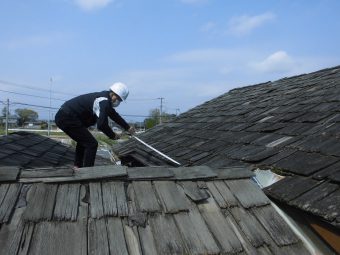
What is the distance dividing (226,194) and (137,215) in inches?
34.7

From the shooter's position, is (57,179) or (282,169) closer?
(57,179)

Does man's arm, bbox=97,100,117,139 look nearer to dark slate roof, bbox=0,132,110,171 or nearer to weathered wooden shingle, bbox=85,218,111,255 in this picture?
dark slate roof, bbox=0,132,110,171

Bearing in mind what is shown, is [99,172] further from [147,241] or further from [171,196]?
[147,241]

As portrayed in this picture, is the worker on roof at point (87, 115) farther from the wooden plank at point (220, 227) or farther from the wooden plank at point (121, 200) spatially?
the wooden plank at point (220, 227)

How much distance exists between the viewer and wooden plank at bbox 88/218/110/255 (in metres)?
2.55

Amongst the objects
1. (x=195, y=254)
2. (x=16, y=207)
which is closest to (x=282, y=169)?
(x=195, y=254)

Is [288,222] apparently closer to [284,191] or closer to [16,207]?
[284,191]

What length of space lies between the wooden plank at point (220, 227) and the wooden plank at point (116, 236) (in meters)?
0.70

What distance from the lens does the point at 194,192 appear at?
3250 millimetres

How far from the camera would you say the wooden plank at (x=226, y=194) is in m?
3.23

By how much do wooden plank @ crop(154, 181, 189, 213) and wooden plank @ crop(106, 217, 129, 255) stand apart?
42 cm

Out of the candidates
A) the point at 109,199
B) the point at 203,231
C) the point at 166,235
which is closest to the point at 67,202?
the point at 109,199

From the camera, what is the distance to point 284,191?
3.17m

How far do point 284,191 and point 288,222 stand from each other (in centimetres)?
26
